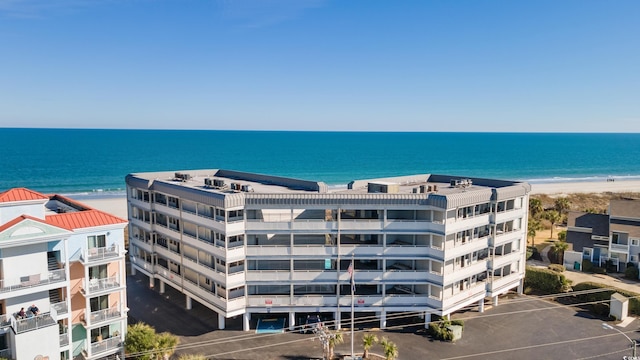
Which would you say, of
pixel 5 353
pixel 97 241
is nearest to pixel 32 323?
pixel 5 353

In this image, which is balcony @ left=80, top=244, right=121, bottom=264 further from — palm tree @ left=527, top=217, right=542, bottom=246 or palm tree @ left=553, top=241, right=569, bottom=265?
palm tree @ left=527, top=217, right=542, bottom=246

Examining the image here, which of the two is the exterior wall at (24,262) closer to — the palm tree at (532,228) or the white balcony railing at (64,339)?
the white balcony railing at (64,339)

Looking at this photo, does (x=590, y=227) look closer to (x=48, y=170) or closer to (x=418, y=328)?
(x=418, y=328)

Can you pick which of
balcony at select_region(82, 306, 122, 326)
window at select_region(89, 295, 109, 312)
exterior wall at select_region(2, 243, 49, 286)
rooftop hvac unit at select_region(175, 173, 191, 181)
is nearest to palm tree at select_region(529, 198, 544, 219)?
rooftop hvac unit at select_region(175, 173, 191, 181)

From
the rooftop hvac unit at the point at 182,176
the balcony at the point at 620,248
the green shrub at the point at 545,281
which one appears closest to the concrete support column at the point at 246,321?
the rooftop hvac unit at the point at 182,176

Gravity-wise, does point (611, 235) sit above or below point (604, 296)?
above

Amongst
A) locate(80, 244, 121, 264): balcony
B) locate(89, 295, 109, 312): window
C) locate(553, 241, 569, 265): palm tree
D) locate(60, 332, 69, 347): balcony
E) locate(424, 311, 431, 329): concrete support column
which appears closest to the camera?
locate(60, 332, 69, 347): balcony

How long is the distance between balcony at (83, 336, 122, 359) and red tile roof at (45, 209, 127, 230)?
31.1 feet

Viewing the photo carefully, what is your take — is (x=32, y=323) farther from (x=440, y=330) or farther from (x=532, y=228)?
(x=532, y=228)

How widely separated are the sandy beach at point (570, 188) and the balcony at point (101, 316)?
76.6 m

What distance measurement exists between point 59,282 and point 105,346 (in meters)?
6.95

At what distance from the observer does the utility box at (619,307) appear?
46.7 meters

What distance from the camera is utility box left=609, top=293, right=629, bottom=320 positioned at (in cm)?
4673

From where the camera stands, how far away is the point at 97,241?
3519 centimetres
